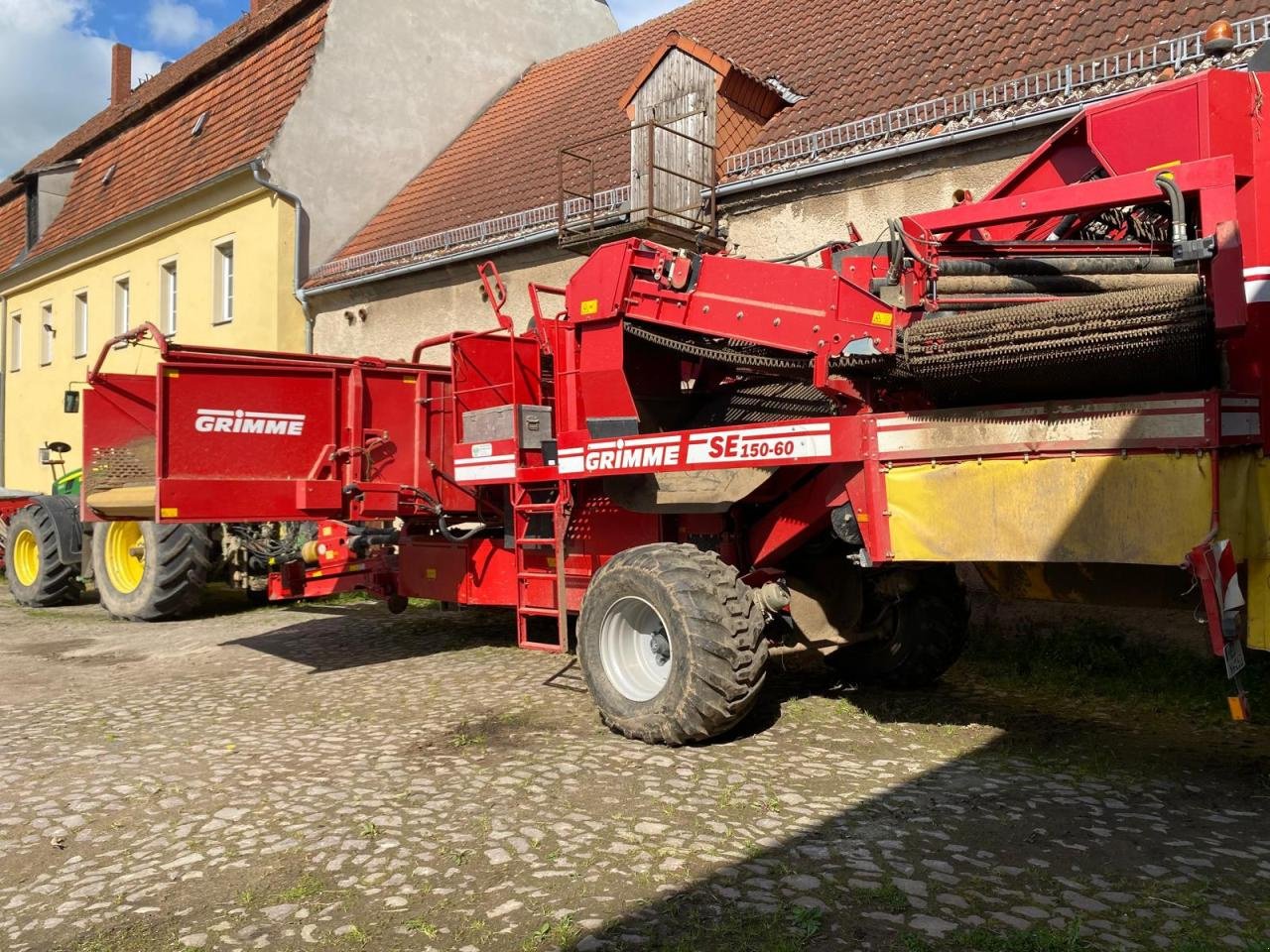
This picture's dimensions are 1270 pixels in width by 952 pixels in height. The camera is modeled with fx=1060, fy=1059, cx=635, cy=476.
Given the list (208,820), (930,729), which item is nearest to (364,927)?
(208,820)

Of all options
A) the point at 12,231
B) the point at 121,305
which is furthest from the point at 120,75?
the point at 121,305

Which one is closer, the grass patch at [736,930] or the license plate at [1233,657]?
the grass patch at [736,930]

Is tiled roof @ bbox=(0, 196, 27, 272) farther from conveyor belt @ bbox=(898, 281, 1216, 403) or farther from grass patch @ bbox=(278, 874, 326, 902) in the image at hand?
conveyor belt @ bbox=(898, 281, 1216, 403)

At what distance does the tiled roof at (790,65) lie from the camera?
8.74 meters

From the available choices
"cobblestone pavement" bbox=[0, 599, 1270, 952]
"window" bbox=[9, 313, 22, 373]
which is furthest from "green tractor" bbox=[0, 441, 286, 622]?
"window" bbox=[9, 313, 22, 373]

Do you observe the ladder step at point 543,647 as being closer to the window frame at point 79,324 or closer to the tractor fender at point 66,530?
the tractor fender at point 66,530

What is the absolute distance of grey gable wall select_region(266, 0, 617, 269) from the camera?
15570 millimetres

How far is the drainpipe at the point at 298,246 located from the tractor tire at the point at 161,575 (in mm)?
5367

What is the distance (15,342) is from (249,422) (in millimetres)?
20488

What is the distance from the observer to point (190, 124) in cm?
1853

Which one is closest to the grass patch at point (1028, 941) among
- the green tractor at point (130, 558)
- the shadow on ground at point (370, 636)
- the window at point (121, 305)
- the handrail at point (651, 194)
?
the shadow on ground at point (370, 636)

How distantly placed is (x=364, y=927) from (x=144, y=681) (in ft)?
15.2

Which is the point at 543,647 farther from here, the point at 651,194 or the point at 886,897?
the point at 651,194

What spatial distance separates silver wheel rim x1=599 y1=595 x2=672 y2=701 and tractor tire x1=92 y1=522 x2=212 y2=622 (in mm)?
5943
